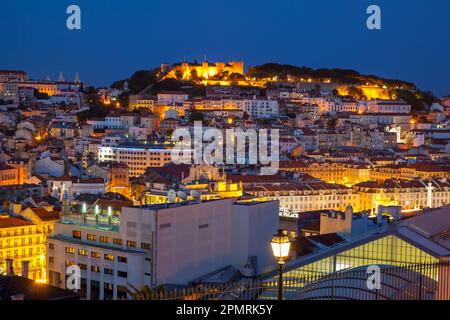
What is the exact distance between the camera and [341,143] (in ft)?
155

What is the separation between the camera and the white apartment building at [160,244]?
11.9 m

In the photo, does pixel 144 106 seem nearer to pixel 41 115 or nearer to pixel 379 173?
pixel 41 115

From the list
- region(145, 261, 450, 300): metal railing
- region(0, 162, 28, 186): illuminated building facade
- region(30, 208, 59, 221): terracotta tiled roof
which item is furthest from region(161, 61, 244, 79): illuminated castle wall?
region(145, 261, 450, 300): metal railing

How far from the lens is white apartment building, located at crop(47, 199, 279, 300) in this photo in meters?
11.9

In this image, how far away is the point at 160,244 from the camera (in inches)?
463

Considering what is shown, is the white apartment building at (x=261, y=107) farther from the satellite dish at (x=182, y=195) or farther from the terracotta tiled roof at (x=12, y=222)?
the satellite dish at (x=182, y=195)

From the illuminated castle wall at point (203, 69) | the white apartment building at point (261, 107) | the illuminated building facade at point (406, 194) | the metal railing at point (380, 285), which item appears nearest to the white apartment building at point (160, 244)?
the metal railing at point (380, 285)

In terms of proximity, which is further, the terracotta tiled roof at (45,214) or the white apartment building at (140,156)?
the white apartment building at (140,156)

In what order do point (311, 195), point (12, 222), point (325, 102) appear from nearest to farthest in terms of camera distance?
1. point (12, 222)
2. point (311, 195)
3. point (325, 102)

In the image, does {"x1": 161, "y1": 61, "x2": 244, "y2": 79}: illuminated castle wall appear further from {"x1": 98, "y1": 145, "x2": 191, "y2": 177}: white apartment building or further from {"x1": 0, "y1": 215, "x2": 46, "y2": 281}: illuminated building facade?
{"x1": 0, "y1": 215, "x2": 46, "y2": 281}: illuminated building facade

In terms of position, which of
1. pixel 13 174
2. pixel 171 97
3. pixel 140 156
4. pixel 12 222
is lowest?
pixel 12 222

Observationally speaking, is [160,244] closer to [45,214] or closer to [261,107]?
[45,214]

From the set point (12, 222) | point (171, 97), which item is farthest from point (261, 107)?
point (12, 222)

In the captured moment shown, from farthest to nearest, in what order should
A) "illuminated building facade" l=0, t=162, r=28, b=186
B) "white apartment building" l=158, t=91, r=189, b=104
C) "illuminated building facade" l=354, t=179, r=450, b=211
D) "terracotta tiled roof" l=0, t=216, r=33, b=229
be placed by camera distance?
"white apartment building" l=158, t=91, r=189, b=104 < "illuminated building facade" l=354, t=179, r=450, b=211 < "illuminated building facade" l=0, t=162, r=28, b=186 < "terracotta tiled roof" l=0, t=216, r=33, b=229
